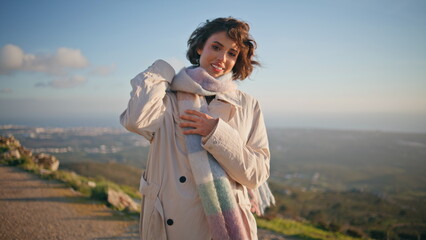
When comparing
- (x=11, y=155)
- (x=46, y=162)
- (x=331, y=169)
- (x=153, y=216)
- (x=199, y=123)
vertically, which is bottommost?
(x=331, y=169)

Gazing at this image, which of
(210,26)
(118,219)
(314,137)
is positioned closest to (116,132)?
(118,219)

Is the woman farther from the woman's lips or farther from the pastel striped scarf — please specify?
the woman's lips

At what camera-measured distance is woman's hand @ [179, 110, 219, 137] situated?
1.67m

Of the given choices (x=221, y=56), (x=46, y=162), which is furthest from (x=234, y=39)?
(x=46, y=162)

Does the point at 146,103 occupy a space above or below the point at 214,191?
above

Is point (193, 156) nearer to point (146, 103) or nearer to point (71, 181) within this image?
point (146, 103)

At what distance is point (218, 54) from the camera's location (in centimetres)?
198

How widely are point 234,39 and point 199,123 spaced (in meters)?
0.76

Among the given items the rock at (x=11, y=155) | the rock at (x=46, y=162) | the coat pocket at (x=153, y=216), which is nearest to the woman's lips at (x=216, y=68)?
the coat pocket at (x=153, y=216)

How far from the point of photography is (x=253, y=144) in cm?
189

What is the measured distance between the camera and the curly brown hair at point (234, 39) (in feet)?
6.51

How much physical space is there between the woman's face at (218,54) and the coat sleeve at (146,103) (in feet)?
1.29

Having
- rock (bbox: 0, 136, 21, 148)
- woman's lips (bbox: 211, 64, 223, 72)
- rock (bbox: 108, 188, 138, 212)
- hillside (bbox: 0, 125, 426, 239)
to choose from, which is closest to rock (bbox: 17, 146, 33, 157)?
rock (bbox: 0, 136, 21, 148)

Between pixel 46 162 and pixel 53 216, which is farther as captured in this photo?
pixel 46 162
